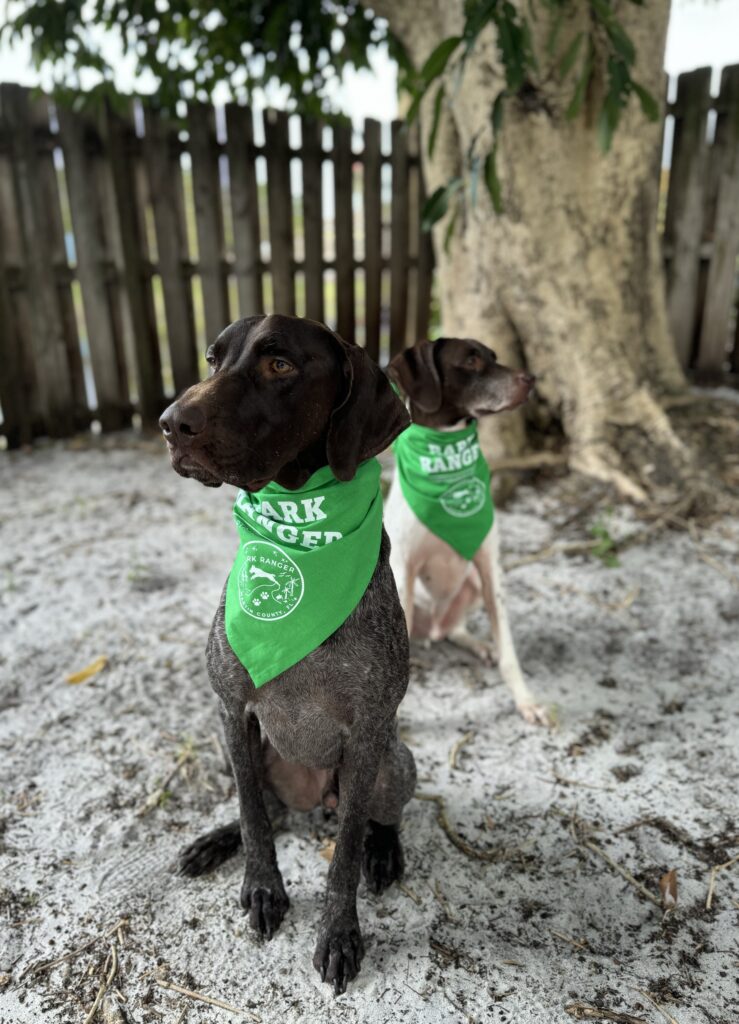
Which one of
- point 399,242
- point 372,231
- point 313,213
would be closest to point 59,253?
point 313,213

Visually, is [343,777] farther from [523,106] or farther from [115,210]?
[115,210]

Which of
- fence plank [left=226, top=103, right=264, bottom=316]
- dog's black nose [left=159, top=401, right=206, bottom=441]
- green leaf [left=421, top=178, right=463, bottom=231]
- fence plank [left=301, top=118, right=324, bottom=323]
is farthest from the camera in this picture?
fence plank [left=301, top=118, right=324, bottom=323]

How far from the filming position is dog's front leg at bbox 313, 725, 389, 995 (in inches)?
73.5

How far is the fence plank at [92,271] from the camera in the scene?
18.3 feet

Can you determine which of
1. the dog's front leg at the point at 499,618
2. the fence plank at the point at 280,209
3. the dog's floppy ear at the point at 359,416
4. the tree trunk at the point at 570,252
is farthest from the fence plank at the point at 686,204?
the dog's floppy ear at the point at 359,416

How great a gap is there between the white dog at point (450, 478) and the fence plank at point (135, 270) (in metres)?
3.90

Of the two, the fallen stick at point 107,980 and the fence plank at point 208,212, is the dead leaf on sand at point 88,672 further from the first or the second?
the fence plank at point 208,212

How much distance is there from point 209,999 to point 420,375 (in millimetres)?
2034

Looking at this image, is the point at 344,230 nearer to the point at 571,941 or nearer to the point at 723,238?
the point at 723,238

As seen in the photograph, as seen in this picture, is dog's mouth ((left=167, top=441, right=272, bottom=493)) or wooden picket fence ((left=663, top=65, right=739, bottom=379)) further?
wooden picket fence ((left=663, top=65, right=739, bottom=379))

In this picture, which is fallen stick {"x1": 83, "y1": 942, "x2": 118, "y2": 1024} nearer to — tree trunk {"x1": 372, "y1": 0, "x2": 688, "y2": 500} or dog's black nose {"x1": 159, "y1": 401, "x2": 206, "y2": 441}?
dog's black nose {"x1": 159, "y1": 401, "x2": 206, "y2": 441}

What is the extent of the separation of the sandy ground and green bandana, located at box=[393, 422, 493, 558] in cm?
71

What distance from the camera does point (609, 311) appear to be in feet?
16.2

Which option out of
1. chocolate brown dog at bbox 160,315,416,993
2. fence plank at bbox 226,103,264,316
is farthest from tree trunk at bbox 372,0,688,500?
chocolate brown dog at bbox 160,315,416,993
